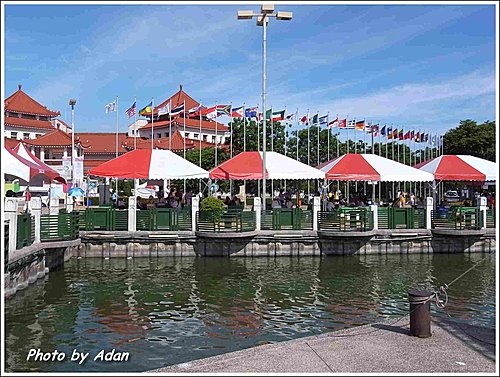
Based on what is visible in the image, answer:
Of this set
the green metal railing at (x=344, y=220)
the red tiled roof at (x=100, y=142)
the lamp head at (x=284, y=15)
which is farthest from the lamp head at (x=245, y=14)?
the red tiled roof at (x=100, y=142)

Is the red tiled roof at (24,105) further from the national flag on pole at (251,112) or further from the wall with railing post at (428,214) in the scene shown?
the wall with railing post at (428,214)

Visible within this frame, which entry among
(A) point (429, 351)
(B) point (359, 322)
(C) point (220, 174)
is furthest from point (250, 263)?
(A) point (429, 351)

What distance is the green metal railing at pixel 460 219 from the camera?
68.3 ft

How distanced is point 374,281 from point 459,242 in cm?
668

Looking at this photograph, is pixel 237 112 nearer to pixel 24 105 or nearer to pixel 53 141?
pixel 53 141

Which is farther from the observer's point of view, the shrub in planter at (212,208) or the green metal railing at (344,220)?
the green metal railing at (344,220)

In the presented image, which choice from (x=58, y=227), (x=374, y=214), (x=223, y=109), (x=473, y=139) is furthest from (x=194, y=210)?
(x=473, y=139)

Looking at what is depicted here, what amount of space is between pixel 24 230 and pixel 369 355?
10362mm

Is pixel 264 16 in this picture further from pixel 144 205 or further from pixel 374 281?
pixel 374 281

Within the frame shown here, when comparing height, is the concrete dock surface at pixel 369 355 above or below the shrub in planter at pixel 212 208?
below

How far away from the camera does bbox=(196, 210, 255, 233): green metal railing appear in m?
19.4

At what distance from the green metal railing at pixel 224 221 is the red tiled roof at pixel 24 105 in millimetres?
48770

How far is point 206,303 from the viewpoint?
43.8 ft

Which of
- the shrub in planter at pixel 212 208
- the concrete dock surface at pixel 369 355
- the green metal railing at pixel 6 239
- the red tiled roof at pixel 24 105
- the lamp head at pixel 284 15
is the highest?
the red tiled roof at pixel 24 105
